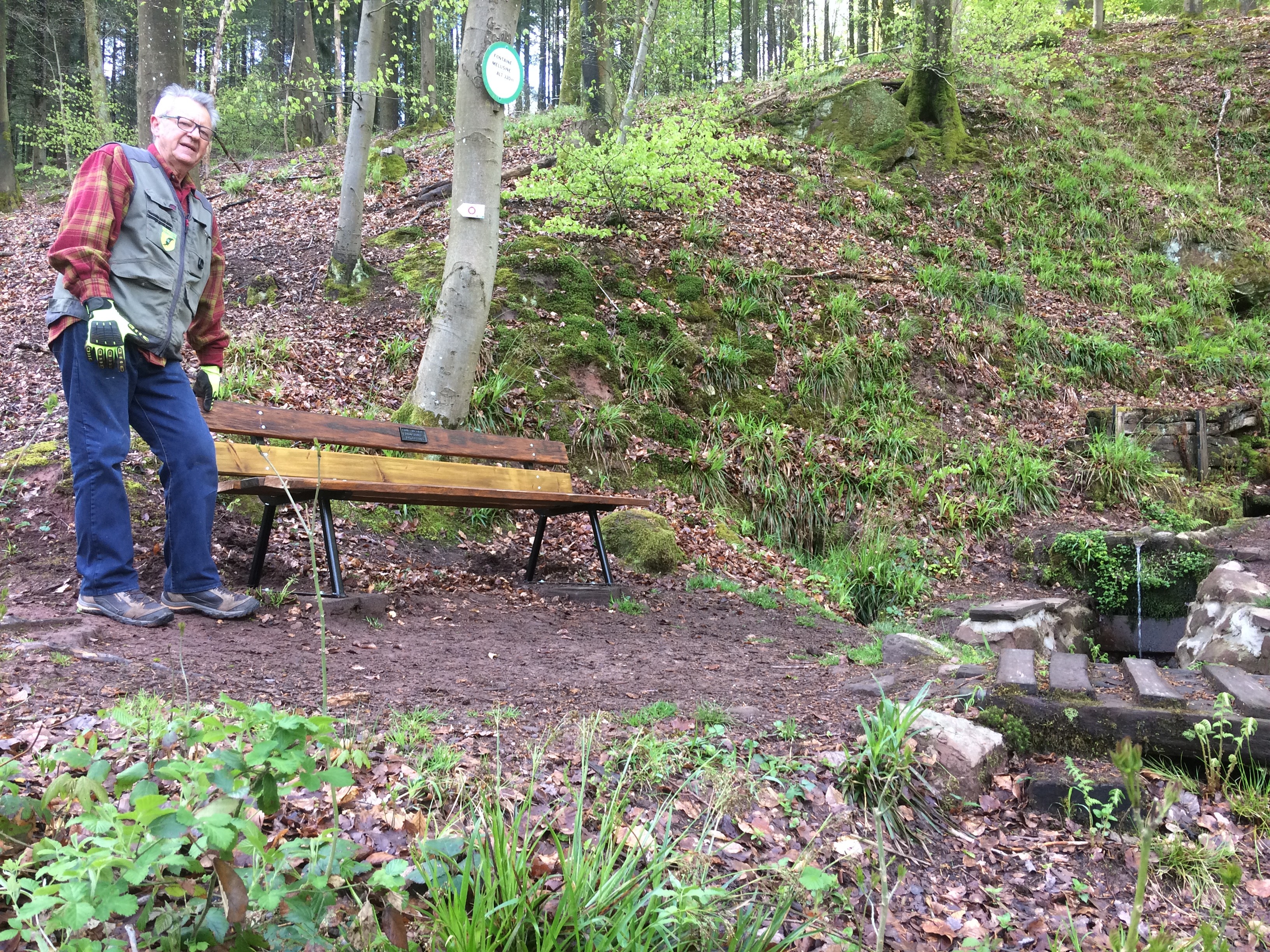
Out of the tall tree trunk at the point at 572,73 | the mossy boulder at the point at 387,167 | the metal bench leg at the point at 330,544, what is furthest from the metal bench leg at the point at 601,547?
the tall tree trunk at the point at 572,73

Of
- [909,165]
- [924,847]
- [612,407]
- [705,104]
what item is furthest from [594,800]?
[909,165]

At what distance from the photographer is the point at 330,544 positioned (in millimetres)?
4230

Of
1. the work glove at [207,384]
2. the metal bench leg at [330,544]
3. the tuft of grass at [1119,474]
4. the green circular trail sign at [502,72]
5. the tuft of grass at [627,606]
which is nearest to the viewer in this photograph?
the work glove at [207,384]

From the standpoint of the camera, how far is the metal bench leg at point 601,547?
18.3 ft

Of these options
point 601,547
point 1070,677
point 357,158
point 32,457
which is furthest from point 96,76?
point 1070,677

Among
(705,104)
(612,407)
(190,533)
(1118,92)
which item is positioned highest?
(1118,92)

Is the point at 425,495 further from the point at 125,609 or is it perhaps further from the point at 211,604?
the point at 125,609

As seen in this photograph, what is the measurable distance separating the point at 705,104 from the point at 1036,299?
577 cm

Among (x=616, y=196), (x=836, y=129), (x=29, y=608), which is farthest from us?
(x=836, y=129)

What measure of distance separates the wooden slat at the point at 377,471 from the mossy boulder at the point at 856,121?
10.0m

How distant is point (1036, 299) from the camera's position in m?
11.2

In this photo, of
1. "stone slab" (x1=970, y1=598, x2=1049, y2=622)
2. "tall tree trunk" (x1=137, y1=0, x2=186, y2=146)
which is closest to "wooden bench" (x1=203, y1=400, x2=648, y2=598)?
"stone slab" (x1=970, y1=598, x2=1049, y2=622)

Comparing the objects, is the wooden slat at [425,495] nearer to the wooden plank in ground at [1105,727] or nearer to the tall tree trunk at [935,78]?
the wooden plank in ground at [1105,727]

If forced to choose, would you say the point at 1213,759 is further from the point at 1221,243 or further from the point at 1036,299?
the point at 1221,243
